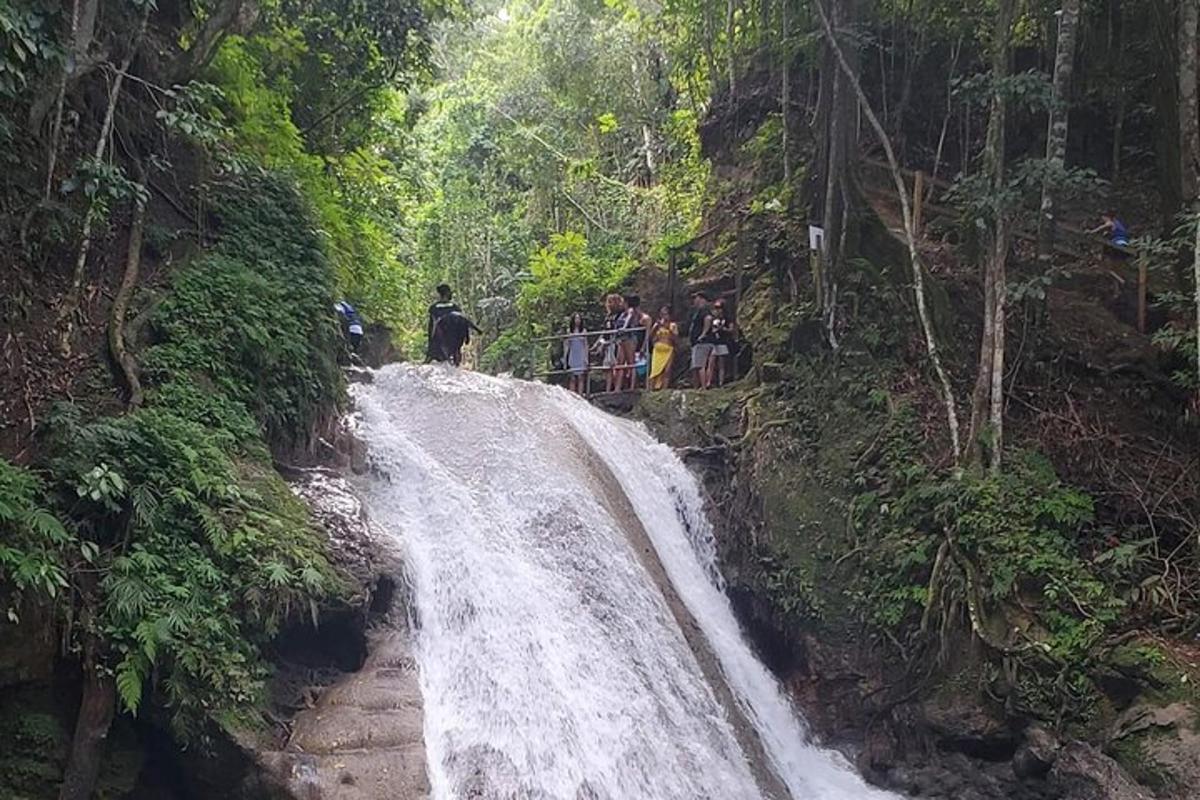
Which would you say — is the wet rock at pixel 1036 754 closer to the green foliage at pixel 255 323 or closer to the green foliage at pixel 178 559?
the green foliage at pixel 178 559

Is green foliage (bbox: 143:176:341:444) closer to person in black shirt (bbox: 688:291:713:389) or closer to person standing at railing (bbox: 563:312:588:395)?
person in black shirt (bbox: 688:291:713:389)

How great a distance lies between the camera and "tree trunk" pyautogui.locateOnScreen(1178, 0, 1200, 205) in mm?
10508

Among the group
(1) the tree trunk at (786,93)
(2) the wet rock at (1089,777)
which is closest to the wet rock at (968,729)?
(2) the wet rock at (1089,777)

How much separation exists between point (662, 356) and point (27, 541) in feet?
36.2

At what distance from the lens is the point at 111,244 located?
8766 millimetres

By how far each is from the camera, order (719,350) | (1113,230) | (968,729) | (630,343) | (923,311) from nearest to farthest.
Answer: (968,729), (923,311), (1113,230), (719,350), (630,343)

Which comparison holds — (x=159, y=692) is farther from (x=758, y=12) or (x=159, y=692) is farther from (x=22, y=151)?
(x=758, y=12)

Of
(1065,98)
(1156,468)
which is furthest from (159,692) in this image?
(1065,98)

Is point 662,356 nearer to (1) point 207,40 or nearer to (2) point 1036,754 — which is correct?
(1) point 207,40

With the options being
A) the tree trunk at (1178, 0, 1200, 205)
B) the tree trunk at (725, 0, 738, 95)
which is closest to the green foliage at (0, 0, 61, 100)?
the tree trunk at (1178, 0, 1200, 205)

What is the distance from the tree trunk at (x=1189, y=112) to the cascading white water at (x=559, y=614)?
671cm


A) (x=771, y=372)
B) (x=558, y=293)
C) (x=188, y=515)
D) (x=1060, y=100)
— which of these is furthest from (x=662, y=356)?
(x=188, y=515)

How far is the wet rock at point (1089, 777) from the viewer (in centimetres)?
810

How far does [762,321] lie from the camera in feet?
48.9
